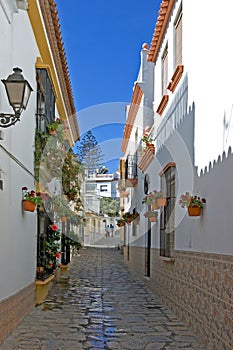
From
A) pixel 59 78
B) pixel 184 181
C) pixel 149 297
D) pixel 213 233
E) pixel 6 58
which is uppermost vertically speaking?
pixel 59 78

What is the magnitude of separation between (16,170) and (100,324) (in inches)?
110

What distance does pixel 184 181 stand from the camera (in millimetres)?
8133

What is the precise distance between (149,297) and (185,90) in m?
4.99

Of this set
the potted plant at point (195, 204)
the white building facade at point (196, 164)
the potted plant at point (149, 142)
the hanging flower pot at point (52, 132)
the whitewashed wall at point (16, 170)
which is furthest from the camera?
the potted plant at point (149, 142)

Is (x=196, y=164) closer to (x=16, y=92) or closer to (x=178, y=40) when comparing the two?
(x=16, y=92)

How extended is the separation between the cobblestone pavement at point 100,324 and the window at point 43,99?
11.4 feet

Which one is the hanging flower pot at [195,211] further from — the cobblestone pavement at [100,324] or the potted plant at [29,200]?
the potted plant at [29,200]

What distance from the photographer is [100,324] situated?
7828 mm

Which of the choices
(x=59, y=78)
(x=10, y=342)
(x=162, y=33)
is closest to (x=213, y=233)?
(x=10, y=342)

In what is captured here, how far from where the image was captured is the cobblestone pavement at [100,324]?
646 centimetres

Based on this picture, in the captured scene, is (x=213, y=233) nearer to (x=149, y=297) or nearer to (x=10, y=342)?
(x=10, y=342)

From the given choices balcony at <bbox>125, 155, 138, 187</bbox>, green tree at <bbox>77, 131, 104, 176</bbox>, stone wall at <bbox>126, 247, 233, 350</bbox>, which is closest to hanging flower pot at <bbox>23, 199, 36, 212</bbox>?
stone wall at <bbox>126, 247, 233, 350</bbox>

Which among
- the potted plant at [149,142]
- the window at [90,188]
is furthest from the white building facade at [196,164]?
the window at [90,188]

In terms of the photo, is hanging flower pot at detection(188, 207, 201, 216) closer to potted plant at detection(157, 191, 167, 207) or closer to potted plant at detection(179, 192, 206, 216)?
potted plant at detection(179, 192, 206, 216)
